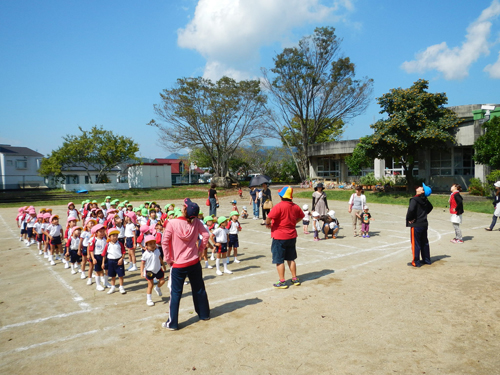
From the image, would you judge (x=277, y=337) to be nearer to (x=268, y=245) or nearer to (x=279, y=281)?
(x=279, y=281)

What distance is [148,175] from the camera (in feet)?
149

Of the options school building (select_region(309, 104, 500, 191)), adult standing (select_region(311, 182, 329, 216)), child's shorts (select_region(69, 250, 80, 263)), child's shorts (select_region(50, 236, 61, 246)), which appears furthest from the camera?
school building (select_region(309, 104, 500, 191))

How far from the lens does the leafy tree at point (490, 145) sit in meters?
19.9

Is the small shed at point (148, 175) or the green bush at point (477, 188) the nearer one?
the green bush at point (477, 188)

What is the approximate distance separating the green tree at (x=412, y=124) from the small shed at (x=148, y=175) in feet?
96.0

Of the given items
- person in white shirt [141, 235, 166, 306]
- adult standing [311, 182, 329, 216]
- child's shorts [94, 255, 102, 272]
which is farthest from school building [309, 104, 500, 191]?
child's shorts [94, 255, 102, 272]

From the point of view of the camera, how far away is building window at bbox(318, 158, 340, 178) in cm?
3834

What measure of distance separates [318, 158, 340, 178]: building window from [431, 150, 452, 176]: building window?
10.9 meters

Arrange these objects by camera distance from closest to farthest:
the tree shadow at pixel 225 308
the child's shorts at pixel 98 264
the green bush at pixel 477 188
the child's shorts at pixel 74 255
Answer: the tree shadow at pixel 225 308 < the child's shorts at pixel 98 264 < the child's shorts at pixel 74 255 < the green bush at pixel 477 188

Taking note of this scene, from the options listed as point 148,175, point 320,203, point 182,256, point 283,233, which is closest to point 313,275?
point 283,233

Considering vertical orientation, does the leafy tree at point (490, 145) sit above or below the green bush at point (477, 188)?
above

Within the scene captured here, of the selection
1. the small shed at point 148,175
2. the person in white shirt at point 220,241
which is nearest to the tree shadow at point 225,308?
the person in white shirt at point 220,241

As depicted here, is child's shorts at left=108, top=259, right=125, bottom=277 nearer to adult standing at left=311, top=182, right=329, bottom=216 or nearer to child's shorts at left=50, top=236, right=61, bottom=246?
child's shorts at left=50, top=236, right=61, bottom=246

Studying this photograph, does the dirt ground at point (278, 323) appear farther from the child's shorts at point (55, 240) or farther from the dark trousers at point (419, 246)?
the child's shorts at point (55, 240)
